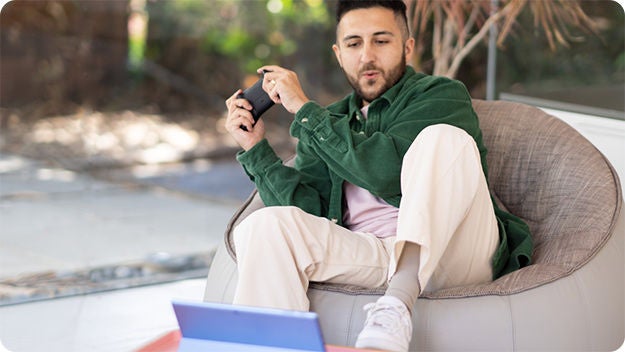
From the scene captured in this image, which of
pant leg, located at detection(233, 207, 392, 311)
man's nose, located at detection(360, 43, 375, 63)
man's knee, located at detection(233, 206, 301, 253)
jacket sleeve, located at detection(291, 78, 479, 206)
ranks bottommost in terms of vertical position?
pant leg, located at detection(233, 207, 392, 311)

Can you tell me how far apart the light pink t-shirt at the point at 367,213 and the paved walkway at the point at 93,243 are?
881 millimetres

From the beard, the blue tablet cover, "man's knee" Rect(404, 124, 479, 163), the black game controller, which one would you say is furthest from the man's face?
the blue tablet cover

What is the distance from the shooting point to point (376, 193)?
2395 mm

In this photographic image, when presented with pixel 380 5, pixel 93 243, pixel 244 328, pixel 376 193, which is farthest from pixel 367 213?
pixel 93 243

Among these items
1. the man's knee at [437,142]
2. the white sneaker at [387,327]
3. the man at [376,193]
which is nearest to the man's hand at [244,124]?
the man at [376,193]

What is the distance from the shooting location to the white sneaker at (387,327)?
1.91 meters

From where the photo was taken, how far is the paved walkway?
312 cm

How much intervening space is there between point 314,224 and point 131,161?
4.31 metres

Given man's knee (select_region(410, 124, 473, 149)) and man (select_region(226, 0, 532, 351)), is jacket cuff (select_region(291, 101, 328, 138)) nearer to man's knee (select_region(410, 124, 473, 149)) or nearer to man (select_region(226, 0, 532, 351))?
man (select_region(226, 0, 532, 351))

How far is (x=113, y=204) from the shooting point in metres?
5.39

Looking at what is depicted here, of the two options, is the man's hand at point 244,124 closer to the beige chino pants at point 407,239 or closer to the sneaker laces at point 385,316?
A: the beige chino pants at point 407,239

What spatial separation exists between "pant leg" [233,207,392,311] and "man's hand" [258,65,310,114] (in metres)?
0.30

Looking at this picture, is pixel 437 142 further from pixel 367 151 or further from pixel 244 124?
pixel 244 124

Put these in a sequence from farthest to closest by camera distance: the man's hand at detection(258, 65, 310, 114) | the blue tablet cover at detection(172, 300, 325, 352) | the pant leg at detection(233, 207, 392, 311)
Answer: the man's hand at detection(258, 65, 310, 114)
the pant leg at detection(233, 207, 392, 311)
the blue tablet cover at detection(172, 300, 325, 352)
